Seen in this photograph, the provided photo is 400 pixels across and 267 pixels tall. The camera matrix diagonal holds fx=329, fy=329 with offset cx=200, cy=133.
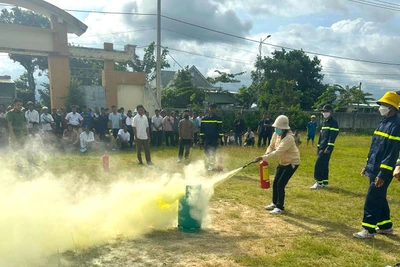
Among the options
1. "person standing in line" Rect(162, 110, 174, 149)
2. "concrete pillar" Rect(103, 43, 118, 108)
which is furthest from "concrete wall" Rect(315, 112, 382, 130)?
"concrete pillar" Rect(103, 43, 118, 108)

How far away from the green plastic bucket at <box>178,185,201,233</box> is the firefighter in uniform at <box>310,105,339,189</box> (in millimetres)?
4776

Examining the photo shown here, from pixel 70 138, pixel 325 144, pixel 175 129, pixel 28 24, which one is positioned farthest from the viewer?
pixel 28 24

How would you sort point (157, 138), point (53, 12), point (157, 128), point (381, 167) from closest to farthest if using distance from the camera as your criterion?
1. point (381, 167)
2. point (157, 128)
3. point (157, 138)
4. point (53, 12)

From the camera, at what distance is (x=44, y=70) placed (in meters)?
43.0

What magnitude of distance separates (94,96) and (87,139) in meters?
6.30

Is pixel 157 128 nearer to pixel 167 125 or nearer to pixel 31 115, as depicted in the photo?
pixel 167 125

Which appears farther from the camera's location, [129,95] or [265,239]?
[129,95]

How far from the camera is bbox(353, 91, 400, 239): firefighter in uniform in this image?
5.08 metres

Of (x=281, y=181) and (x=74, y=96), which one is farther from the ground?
(x=74, y=96)

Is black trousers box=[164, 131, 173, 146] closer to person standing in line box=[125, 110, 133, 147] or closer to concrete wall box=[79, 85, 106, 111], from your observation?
A: person standing in line box=[125, 110, 133, 147]

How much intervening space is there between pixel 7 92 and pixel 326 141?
20.7 metres

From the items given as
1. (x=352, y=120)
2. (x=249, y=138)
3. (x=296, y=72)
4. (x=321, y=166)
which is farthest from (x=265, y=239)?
(x=296, y=72)

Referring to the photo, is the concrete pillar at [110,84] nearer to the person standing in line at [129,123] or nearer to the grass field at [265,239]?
the person standing in line at [129,123]

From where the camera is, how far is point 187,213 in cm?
542
